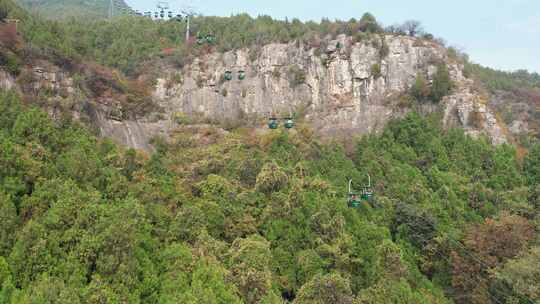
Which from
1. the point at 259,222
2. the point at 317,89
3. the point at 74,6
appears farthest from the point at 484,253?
the point at 74,6

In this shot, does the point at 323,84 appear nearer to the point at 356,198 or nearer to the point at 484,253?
the point at 356,198

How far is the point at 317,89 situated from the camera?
46219 millimetres

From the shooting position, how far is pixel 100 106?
3812cm

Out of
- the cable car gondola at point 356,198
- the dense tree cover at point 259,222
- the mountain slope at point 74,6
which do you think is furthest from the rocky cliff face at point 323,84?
the mountain slope at point 74,6

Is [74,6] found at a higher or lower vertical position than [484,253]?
higher

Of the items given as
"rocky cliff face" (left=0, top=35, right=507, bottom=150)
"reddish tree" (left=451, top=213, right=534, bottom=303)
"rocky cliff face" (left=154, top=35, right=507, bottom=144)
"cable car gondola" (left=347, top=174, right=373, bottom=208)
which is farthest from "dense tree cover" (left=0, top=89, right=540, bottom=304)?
"rocky cliff face" (left=154, top=35, right=507, bottom=144)

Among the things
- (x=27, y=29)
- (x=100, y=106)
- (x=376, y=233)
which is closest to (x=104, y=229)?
(x=376, y=233)

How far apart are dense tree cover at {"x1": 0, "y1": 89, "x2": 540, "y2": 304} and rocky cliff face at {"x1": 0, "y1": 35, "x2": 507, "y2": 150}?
528 cm

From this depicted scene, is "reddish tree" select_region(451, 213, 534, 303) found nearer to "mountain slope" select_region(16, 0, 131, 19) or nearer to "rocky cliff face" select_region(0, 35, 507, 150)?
"rocky cliff face" select_region(0, 35, 507, 150)

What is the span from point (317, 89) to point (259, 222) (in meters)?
20.3

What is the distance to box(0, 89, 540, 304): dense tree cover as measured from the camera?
68.8ft

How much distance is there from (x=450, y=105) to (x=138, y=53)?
27.9m

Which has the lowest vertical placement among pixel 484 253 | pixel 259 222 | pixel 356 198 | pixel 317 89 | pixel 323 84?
pixel 484 253

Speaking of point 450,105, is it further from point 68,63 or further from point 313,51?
point 68,63
